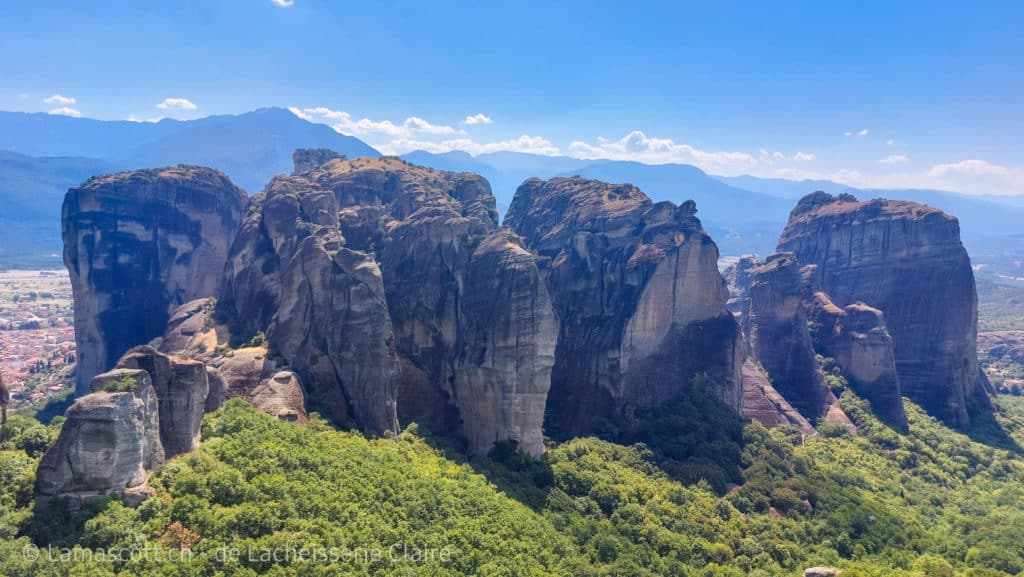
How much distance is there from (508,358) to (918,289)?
2738 inches

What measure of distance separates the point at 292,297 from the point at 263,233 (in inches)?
633

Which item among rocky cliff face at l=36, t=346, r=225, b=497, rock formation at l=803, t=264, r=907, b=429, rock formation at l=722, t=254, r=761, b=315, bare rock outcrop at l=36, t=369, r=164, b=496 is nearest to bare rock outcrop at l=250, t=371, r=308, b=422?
rocky cliff face at l=36, t=346, r=225, b=497

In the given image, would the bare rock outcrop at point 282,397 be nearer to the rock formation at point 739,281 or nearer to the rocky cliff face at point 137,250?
the rocky cliff face at point 137,250

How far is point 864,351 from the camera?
75.1 meters

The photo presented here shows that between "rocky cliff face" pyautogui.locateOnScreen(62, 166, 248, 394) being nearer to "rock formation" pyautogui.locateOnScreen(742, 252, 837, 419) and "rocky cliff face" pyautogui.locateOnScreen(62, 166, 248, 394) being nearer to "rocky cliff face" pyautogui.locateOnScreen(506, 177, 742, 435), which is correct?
"rocky cliff face" pyautogui.locateOnScreen(506, 177, 742, 435)

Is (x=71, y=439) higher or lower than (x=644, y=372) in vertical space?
higher

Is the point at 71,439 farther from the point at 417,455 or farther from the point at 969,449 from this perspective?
the point at 969,449

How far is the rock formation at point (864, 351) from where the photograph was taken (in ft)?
238

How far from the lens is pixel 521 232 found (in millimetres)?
92750

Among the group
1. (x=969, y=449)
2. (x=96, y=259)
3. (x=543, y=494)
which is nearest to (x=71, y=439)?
(x=543, y=494)

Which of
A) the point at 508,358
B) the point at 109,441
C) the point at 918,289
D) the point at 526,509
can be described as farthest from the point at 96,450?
the point at 918,289

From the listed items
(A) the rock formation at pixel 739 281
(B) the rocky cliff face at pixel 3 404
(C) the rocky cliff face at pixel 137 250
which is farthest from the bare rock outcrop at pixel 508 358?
(A) the rock formation at pixel 739 281

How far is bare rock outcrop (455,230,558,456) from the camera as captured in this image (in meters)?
45.8

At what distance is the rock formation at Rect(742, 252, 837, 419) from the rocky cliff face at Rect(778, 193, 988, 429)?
17.6m
